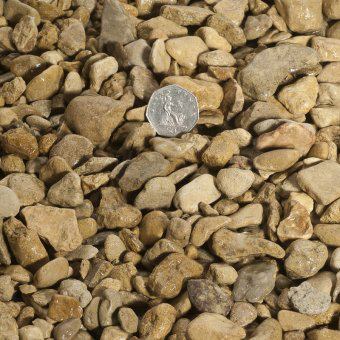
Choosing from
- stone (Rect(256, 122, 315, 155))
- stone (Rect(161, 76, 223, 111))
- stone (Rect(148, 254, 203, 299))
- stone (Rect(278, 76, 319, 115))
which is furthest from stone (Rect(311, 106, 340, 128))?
stone (Rect(148, 254, 203, 299))

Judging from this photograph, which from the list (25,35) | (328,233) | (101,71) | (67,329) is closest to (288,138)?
(328,233)

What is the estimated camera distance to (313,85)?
Result: 13.1ft

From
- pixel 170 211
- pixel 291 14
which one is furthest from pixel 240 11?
pixel 170 211

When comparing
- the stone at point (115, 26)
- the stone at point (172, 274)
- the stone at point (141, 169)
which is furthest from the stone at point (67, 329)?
the stone at point (115, 26)

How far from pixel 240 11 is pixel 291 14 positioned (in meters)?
0.34

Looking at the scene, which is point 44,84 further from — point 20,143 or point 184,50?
point 184,50

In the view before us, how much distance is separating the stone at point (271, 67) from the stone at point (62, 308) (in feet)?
5.58

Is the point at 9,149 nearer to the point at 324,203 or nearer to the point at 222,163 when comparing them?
the point at 222,163

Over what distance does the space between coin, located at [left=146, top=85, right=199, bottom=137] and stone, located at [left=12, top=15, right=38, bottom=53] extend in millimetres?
1064

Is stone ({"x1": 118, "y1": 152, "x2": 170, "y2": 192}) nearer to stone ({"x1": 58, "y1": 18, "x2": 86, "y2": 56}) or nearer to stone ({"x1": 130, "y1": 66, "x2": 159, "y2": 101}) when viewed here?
stone ({"x1": 130, "y1": 66, "x2": 159, "y2": 101})

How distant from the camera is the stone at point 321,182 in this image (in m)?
3.41

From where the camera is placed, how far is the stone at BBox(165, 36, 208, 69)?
4.20 m

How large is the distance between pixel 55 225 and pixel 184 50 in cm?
147

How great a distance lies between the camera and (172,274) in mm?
3115
